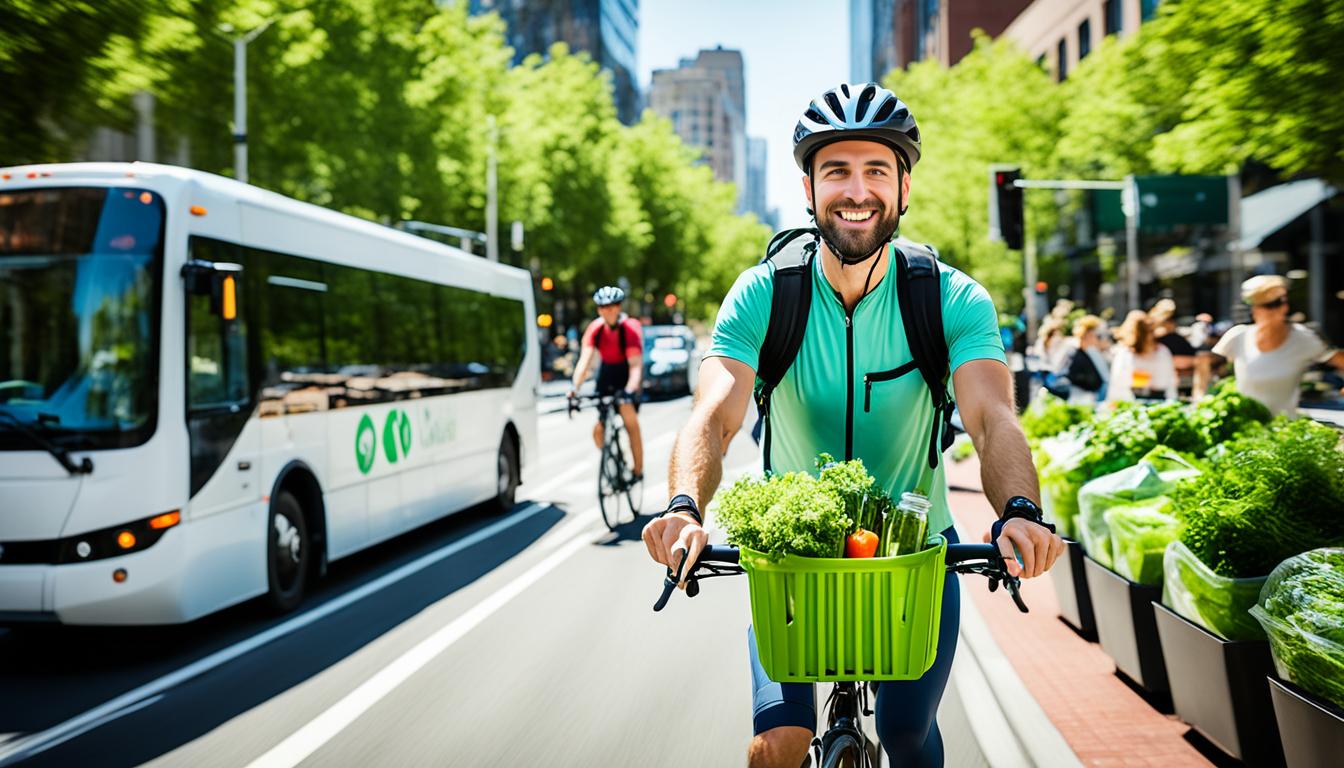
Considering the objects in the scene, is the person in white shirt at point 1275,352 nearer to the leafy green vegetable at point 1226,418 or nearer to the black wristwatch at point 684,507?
the leafy green vegetable at point 1226,418

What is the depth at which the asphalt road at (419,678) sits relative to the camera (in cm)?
502

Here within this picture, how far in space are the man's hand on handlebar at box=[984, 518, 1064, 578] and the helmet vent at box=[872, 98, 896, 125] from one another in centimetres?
95

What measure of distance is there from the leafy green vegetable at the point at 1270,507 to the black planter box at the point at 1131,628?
0.63m

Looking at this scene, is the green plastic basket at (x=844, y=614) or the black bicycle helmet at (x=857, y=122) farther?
the black bicycle helmet at (x=857, y=122)

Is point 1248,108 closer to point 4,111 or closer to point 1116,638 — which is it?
point 1116,638

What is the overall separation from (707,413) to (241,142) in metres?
23.4

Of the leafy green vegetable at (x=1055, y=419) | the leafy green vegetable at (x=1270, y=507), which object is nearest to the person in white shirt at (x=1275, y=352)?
the leafy green vegetable at (x=1055, y=419)

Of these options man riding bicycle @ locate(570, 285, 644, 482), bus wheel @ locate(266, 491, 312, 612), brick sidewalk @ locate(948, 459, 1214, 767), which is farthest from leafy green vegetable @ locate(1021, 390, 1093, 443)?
bus wheel @ locate(266, 491, 312, 612)

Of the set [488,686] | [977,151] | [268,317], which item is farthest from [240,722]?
[977,151]

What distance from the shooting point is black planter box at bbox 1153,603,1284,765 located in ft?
13.6

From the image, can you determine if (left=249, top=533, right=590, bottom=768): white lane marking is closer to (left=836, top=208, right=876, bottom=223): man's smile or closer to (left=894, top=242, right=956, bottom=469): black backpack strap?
(left=894, top=242, right=956, bottom=469): black backpack strap

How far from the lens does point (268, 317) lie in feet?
26.5

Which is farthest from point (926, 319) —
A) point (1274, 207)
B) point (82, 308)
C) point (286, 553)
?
point (1274, 207)

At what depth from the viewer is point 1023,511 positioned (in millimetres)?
2541
